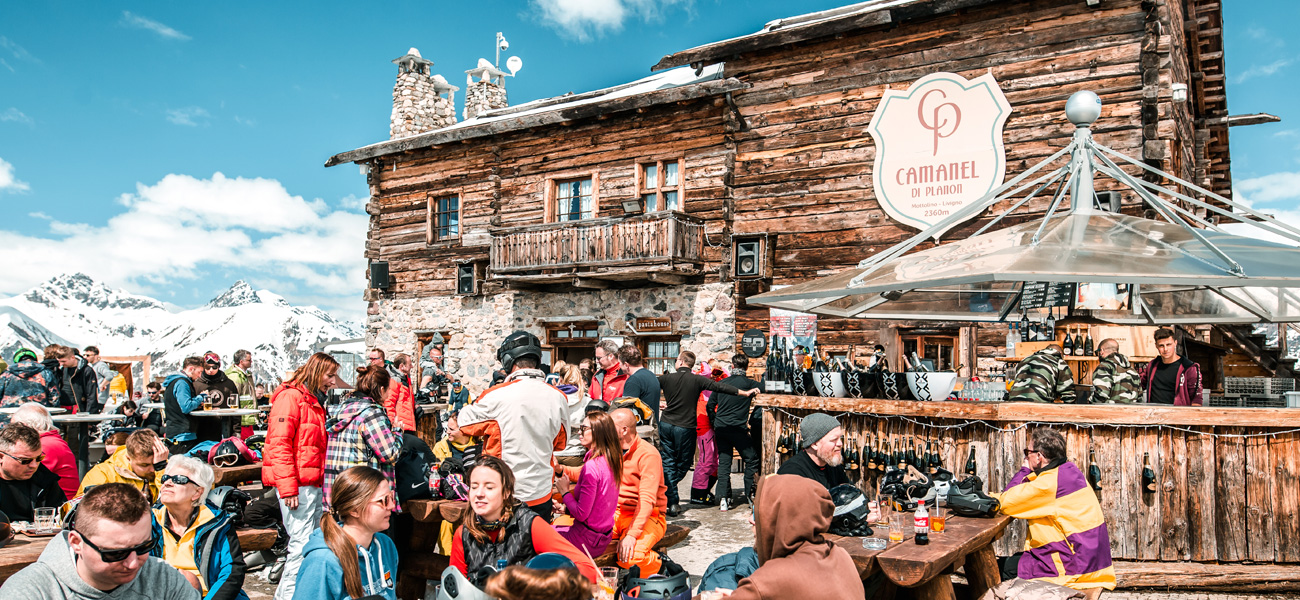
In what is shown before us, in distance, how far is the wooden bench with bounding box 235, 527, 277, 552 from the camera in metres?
5.21

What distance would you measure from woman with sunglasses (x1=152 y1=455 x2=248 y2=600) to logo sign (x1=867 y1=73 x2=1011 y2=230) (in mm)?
10466

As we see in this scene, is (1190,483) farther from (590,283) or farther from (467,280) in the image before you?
(467,280)

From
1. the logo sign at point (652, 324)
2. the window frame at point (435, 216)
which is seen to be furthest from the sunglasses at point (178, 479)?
the window frame at point (435, 216)

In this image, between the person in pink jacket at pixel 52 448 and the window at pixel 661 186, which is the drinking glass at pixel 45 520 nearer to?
the person in pink jacket at pixel 52 448

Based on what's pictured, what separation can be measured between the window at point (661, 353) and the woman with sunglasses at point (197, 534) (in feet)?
36.6

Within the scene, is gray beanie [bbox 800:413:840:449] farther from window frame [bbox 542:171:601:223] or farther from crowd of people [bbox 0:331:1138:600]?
window frame [bbox 542:171:601:223]

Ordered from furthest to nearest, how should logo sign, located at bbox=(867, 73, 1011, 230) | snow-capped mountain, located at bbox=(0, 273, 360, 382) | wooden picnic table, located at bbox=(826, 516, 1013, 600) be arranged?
1. snow-capped mountain, located at bbox=(0, 273, 360, 382)
2. logo sign, located at bbox=(867, 73, 1011, 230)
3. wooden picnic table, located at bbox=(826, 516, 1013, 600)

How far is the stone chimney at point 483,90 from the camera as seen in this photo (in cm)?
2266

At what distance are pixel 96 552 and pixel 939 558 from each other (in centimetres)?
342

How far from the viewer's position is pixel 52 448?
5.16 m

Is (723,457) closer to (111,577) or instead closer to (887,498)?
(887,498)

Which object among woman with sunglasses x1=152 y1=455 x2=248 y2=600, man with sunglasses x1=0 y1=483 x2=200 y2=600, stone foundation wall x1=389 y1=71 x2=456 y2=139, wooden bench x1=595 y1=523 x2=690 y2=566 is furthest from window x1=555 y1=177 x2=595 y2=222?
man with sunglasses x1=0 y1=483 x2=200 y2=600

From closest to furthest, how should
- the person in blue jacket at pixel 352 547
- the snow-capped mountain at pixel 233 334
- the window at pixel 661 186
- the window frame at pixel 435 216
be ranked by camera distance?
1. the person in blue jacket at pixel 352 547
2. the window at pixel 661 186
3. the window frame at pixel 435 216
4. the snow-capped mountain at pixel 233 334

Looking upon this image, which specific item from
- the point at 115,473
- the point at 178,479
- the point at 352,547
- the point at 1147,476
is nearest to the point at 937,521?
the point at 1147,476
